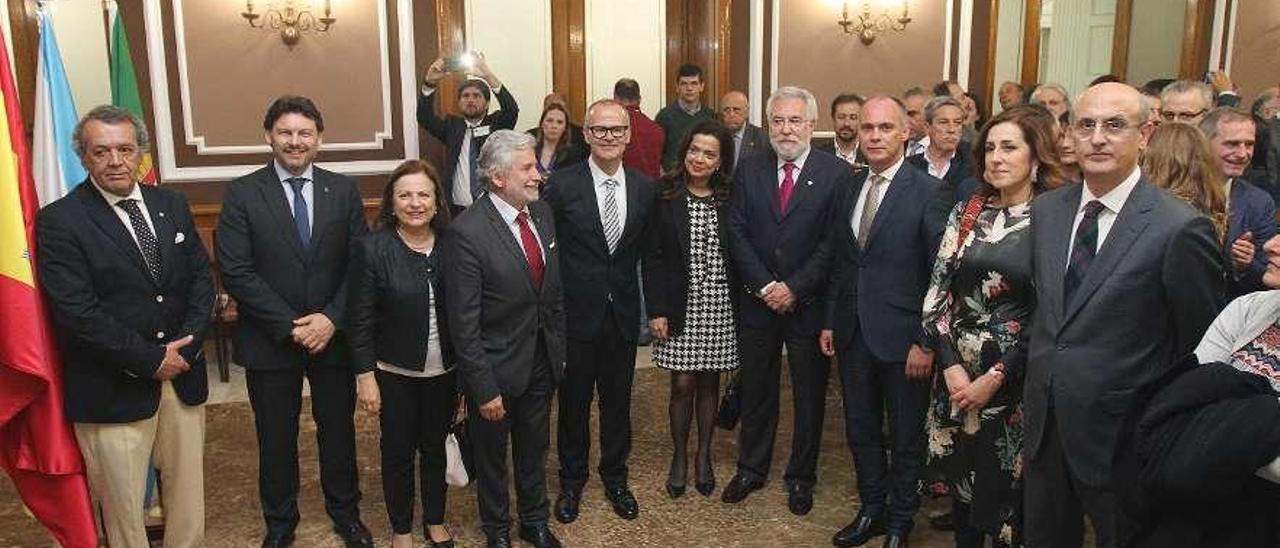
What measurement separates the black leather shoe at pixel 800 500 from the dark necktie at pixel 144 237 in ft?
7.43

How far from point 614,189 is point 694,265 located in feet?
1.34

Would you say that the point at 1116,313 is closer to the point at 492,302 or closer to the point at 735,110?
the point at 492,302

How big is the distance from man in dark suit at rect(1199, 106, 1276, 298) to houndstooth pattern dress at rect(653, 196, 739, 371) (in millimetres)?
1601

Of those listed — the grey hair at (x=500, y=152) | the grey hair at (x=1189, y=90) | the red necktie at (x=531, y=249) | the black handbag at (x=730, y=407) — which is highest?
the grey hair at (x=1189, y=90)

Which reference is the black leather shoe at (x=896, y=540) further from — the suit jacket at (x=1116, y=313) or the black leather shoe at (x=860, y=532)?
the suit jacket at (x=1116, y=313)

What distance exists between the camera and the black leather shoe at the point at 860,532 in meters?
3.33

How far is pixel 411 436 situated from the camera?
10.3ft

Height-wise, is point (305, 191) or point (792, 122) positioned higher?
point (792, 122)

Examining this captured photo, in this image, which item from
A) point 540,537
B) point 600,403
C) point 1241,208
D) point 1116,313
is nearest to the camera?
point 1116,313

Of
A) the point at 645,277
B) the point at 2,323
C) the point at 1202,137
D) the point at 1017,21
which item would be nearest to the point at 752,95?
the point at 1017,21

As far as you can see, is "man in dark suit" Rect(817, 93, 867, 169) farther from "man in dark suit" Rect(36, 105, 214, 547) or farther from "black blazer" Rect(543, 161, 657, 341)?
"man in dark suit" Rect(36, 105, 214, 547)

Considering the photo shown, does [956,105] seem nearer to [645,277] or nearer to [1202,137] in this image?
[1202,137]

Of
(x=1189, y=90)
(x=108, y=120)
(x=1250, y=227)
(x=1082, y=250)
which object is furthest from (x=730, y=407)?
(x=108, y=120)

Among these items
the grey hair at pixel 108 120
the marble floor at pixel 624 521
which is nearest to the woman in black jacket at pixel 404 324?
the marble floor at pixel 624 521
